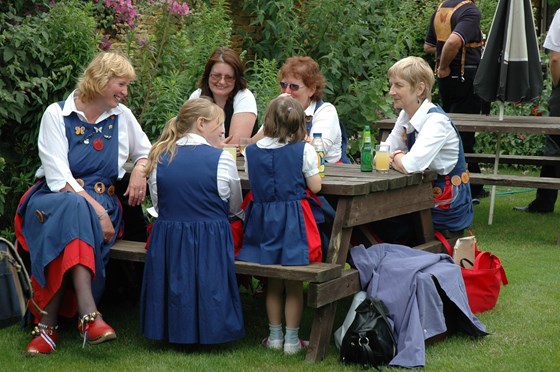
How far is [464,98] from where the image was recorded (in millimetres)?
9398

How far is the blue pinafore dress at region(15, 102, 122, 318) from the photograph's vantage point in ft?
16.1

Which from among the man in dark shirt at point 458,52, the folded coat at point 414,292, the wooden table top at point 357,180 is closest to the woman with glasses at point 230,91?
the wooden table top at point 357,180

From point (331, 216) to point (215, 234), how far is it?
26.8 inches

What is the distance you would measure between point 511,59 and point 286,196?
12.0ft

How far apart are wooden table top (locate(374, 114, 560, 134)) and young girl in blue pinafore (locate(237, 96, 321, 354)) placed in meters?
3.10

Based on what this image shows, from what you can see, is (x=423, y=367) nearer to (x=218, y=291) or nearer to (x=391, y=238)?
(x=218, y=291)

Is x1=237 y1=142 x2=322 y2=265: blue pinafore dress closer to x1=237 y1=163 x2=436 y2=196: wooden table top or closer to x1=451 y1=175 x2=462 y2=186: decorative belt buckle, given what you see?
x1=237 y1=163 x2=436 y2=196: wooden table top

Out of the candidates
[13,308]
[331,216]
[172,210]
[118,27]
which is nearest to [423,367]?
[331,216]

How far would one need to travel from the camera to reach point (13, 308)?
12.2 feet

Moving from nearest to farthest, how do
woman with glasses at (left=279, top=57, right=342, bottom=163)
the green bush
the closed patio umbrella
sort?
woman with glasses at (left=279, top=57, right=342, bottom=163)
the green bush
the closed patio umbrella

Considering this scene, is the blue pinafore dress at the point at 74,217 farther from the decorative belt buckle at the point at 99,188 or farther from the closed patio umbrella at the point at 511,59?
the closed patio umbrella at the point at 511,59

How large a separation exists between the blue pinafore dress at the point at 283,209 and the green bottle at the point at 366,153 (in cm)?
59

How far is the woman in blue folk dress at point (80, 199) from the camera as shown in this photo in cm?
489

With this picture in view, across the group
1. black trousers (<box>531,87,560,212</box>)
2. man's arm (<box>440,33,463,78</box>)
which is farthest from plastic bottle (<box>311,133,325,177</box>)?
black trousers (<box>531,87,560,212</box>)
